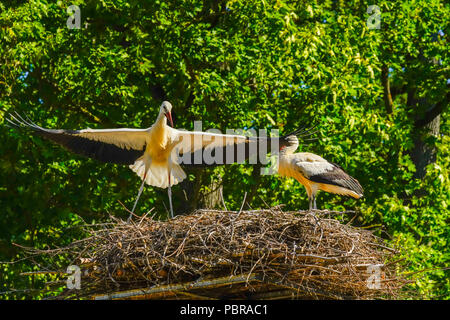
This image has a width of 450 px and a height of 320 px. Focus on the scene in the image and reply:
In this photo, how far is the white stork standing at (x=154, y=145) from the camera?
8.45 meters

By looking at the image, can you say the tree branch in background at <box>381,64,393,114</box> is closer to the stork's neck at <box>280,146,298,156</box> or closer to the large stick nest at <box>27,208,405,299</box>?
the stork's neck at <box>280,146,298,156</box>

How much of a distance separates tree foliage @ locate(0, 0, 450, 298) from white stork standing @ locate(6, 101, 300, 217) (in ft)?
4.79

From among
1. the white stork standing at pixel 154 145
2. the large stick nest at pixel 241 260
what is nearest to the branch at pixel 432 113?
the white stork standing at pixel 154 145

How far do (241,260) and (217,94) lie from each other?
530 centimetres

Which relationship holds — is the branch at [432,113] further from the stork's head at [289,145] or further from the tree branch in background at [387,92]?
the stork's head at [289,145]

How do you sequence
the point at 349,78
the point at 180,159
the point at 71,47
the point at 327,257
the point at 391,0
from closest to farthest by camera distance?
the point at 327,257 < the point at 180,159 < the point at 349,78 < the point at 71,47 < the point at 391,0

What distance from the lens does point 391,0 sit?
1192 cm

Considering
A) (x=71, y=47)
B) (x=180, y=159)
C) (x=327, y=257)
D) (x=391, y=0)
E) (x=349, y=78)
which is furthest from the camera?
(x=391, y=0)

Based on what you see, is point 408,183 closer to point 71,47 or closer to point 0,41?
point 71,47

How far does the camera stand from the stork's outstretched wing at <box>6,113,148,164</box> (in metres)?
8.44

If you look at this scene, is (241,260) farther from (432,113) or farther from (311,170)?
(432,113)

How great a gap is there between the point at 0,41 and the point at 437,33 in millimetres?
6944

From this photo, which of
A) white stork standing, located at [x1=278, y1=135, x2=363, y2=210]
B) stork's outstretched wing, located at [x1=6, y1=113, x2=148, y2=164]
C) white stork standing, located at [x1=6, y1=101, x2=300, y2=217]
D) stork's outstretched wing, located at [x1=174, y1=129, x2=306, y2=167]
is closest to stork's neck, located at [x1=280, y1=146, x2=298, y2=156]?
white stork standing, located at [x1=278, y1=135, x2=363, y2=210]

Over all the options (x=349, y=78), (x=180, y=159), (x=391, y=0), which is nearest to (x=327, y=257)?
(x=180, y=159)
